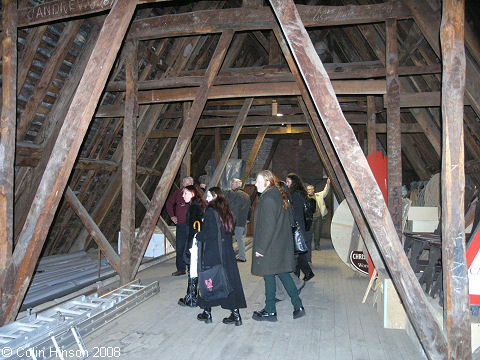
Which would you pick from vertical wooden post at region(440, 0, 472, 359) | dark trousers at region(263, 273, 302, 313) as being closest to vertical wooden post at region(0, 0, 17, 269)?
dark trousers at region(263, 273, 302, 313)

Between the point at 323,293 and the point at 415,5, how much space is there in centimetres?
348

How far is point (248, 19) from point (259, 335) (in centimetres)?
372

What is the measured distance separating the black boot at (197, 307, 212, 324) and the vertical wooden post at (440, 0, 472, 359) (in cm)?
201

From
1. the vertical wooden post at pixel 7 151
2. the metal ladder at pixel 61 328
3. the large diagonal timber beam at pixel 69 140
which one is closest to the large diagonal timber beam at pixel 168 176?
the metal ladder at pixel 61 328

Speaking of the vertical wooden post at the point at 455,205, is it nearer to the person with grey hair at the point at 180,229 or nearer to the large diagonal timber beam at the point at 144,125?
the person with grey hair at the point at 180,229

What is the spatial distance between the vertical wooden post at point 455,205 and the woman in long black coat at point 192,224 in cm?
222

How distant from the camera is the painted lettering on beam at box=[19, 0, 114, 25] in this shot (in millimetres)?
3834

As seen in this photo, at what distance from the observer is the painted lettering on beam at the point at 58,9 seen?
12.6 ft

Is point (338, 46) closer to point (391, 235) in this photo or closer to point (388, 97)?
point (388, 97)

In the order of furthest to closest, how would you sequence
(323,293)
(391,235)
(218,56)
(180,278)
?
(180,278), (218,56), (323,293), (391,235)

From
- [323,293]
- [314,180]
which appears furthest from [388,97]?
[314,180]

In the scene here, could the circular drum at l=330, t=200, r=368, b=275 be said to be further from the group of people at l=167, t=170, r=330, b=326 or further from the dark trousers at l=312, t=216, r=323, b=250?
the dark trousers at l=312, t=216, r=323, b=250

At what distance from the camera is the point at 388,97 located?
467cm

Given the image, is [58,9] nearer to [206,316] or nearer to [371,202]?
[206,316]
